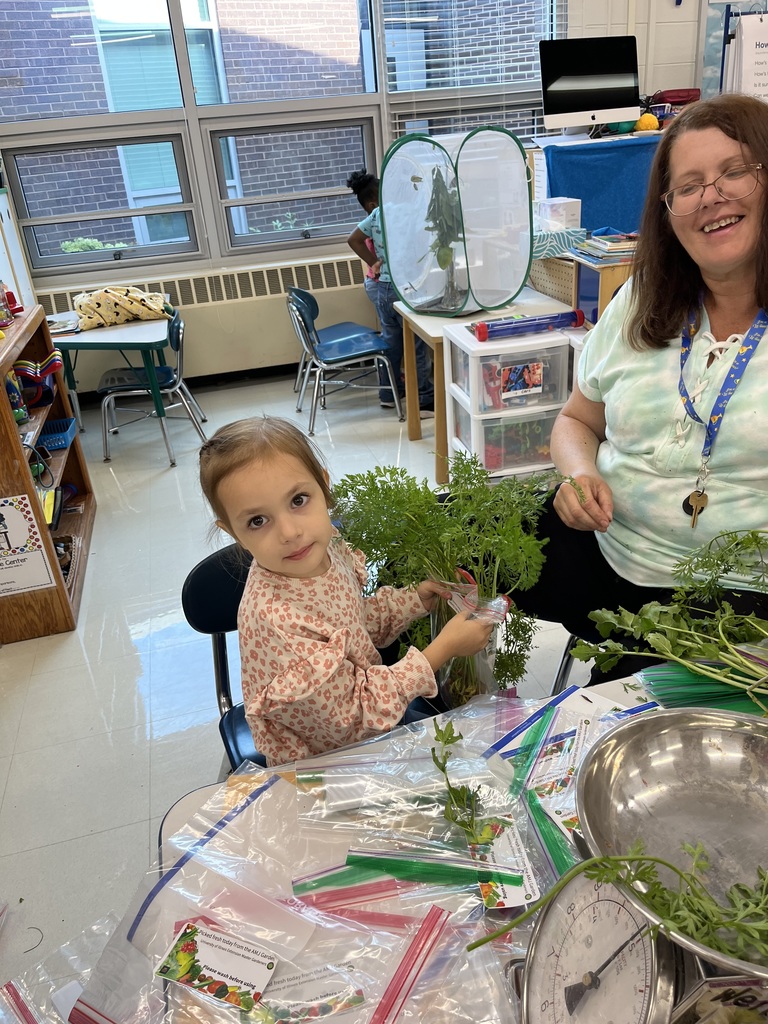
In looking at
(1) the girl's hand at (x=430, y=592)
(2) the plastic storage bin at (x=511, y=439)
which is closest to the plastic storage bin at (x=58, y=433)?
(2) the plastic storage bin at (x=511, y=439)

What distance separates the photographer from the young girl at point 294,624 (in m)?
1.04

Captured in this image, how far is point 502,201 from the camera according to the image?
311cm

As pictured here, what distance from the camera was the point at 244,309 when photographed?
4.96m

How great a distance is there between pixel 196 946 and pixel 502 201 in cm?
304

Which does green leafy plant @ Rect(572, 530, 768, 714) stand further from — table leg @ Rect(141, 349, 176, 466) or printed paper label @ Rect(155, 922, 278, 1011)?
table leg @ Rect(141, 349, 176, 466)

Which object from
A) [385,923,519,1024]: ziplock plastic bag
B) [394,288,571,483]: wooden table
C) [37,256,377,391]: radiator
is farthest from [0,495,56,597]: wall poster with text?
[37,256,377,391]: radiator

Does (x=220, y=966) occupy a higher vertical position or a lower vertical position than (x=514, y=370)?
higher

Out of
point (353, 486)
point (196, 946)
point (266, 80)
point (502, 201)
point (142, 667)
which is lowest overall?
point (142, 667)

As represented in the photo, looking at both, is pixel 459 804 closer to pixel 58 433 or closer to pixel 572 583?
pixel 572 583

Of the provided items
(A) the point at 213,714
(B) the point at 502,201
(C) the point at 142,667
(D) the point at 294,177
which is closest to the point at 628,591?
(A) the point at 213,714

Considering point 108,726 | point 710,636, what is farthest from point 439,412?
point 710,636

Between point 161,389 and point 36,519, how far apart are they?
171 cm

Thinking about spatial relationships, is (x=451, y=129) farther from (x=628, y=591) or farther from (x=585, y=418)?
(x=628, y=591)

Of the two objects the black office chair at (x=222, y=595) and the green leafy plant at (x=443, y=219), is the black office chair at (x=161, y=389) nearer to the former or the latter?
the green leafy plant at (x=443, y=219)
